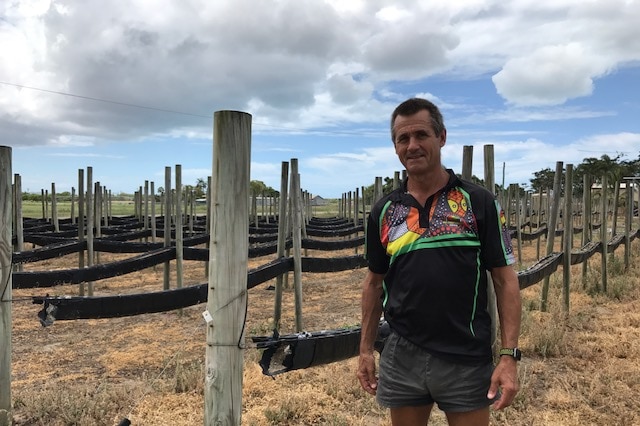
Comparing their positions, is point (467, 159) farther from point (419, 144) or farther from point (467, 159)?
point (419, 144)

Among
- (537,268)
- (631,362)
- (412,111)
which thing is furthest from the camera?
(537,268)

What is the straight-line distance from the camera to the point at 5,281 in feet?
10.6

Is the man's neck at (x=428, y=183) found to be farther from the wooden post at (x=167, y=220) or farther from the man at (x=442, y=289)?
the wooden post at (x=167, y=220)

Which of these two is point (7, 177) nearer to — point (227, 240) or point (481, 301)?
point (227, 240)

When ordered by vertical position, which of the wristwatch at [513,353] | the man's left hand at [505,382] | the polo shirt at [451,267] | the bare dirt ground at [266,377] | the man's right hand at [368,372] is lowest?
the bare dirt ground at [266,377]

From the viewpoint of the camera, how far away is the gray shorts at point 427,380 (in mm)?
1867

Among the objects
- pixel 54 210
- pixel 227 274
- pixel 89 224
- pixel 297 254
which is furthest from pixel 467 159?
pixel 54 210

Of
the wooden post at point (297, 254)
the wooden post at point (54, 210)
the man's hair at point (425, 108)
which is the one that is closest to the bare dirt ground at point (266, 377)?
the wooden post at point (297, 254)

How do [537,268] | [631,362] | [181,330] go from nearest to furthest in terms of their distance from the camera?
[631,362] → [537,268] → [181,330]

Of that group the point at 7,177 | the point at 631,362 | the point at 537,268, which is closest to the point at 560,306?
the point at 537,268

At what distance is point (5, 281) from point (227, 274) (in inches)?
81.6

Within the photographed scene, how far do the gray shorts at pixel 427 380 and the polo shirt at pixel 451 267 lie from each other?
1.8 inches

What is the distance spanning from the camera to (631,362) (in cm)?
474

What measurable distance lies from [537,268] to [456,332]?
4.84 metres
